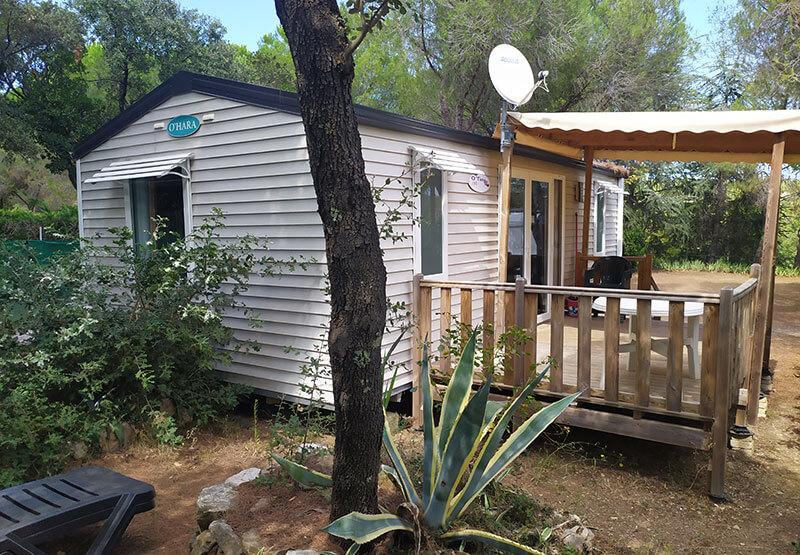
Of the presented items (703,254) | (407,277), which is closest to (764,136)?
(407,277)

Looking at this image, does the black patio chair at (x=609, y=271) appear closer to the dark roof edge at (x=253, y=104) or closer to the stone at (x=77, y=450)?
the dark roof edge at (x=253, y=104)

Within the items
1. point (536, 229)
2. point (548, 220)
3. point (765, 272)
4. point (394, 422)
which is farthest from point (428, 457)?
point (548, 220)

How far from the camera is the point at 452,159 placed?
5520 millimetres

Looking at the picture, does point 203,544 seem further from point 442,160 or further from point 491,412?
point 442,160

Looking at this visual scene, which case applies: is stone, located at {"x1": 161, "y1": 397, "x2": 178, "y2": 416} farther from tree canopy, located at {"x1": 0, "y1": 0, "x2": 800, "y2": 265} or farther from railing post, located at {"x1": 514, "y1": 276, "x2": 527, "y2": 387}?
tree canopy, located at {"x1": 0, "y1": 0, "x2": 800, "y2": 265}

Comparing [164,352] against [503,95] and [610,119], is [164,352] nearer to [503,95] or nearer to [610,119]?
[503,95]

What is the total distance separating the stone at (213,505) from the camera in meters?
2.73

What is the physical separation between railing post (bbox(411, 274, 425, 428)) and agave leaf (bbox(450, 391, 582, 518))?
2.16 meters

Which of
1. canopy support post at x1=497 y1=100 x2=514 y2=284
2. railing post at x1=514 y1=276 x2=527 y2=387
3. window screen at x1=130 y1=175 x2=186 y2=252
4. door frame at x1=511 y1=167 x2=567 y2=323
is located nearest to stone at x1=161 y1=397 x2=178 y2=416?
window screen at x1=130 y1=175 x2=186 y2=252

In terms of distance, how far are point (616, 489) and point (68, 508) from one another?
326 cm

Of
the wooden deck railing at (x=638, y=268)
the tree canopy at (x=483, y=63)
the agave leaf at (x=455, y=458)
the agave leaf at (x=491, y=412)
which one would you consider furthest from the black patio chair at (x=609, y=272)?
the tree canopy at (x=483, y=63)

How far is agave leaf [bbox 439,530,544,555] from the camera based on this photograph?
7.55ft

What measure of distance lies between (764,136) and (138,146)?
620 cm

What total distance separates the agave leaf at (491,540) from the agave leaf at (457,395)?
1.20 ft
